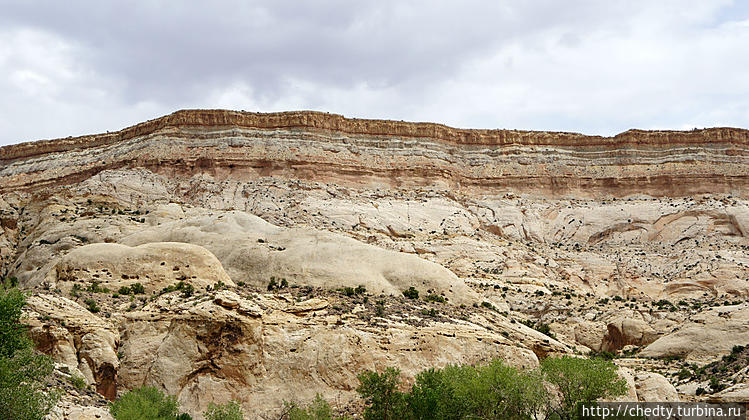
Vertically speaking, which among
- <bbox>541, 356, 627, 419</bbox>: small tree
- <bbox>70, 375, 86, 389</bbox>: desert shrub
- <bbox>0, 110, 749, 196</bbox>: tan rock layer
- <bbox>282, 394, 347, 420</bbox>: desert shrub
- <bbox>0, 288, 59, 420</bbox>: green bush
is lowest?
<bbox>282, 394, 347, 420</bbox>: desert shrub

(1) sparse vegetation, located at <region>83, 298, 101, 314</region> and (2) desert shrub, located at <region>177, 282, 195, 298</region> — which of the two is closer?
(1) sparse vegetation, located at <region>83, 298, 101, 314</region>

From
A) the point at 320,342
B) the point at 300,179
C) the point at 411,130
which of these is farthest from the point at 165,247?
the point at 411,130

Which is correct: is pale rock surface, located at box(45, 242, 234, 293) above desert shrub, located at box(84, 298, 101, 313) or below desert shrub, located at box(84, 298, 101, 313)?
above

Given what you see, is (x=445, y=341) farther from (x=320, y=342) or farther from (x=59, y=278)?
(x=59, y=278)

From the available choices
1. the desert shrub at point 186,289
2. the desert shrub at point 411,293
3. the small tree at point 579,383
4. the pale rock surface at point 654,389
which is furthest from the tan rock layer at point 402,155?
the small tree at point 579,383

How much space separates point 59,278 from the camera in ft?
126

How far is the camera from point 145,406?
2803 cm

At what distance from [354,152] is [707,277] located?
3792cm

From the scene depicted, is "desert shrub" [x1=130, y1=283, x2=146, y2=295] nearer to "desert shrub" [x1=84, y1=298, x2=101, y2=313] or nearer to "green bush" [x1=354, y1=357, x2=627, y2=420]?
"desert shrub" [x1=84, y1=298, x2=101, y2=313]

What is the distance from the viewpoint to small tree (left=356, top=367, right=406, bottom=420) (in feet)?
99.3

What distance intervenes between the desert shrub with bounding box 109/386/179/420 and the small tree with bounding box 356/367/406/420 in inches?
292

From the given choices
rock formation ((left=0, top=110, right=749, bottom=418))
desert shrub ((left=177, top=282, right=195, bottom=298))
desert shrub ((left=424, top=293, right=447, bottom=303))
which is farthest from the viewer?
desert shrub ((left=424, top=293, right=447, bottom=303))

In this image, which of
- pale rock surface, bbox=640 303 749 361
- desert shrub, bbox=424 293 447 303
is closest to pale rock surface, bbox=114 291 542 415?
desert shrub, bbox=424 293 447 303

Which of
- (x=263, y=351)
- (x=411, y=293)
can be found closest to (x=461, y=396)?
(x=263, y=351)
